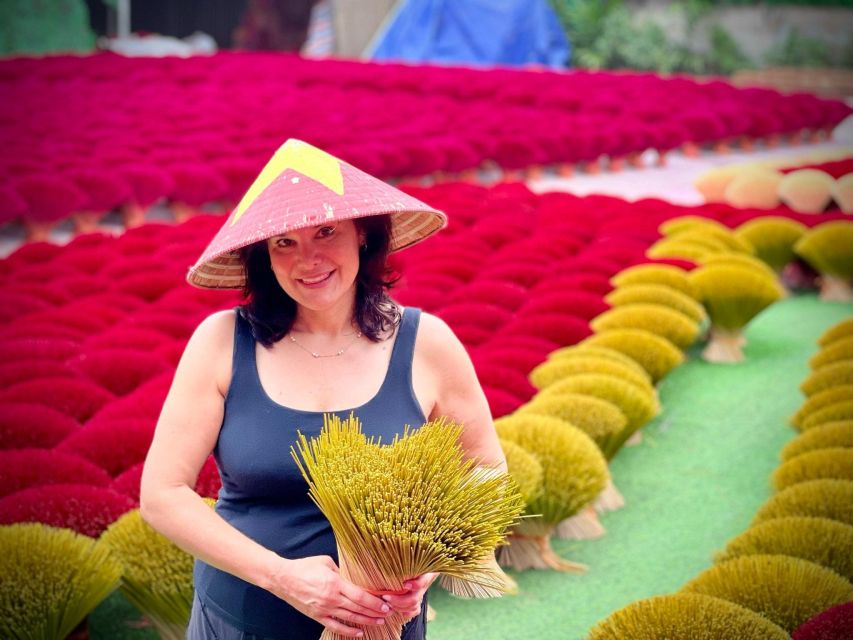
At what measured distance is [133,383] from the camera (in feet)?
11.0

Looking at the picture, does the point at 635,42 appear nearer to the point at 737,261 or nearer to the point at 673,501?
the point at 737,261

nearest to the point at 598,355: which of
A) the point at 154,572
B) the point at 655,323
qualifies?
the point at 655,323

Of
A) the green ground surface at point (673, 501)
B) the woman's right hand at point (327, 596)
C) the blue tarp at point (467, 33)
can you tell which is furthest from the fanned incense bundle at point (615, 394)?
the blue tarp at point (467, 33)

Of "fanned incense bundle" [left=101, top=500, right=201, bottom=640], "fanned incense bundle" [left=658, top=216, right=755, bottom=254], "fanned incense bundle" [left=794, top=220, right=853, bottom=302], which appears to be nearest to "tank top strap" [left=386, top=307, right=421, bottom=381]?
"fanned incense bundle" [left=101, top=500, right=201, bottom=640]

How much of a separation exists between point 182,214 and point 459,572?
259 inches

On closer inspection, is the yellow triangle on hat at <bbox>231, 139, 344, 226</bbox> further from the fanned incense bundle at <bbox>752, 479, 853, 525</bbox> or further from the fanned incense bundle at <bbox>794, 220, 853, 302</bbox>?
the fanned incense bundle at <bbox>794, 220, 853, 302</bbox>

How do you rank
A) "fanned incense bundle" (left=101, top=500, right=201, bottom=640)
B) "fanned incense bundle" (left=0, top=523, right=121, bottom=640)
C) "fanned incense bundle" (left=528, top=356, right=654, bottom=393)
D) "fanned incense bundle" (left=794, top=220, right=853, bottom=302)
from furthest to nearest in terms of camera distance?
"fanned incense bundle" (left=794, top=220, right=853, bottom=302), "fanned incense bundle" (left=528, top=356, right=654, bottom=393), "fanned incense bundle" (left=101, top=500, right=201, bottom=640), "fanned incense bundle" (left=0, top=523, right=121, bottom=640)

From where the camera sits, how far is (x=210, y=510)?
1464 millimetres

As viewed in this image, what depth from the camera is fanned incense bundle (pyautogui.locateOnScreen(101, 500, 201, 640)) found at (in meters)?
2.16

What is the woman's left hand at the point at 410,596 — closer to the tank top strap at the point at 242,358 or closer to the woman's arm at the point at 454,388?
the woman's arm at the point at 454,388

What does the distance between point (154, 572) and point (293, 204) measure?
1.03 m

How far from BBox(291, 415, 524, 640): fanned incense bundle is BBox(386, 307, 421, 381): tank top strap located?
0.58 feet

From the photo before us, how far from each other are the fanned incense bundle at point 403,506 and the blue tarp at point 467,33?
17795 millimetres

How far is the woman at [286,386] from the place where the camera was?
1.48 meters
